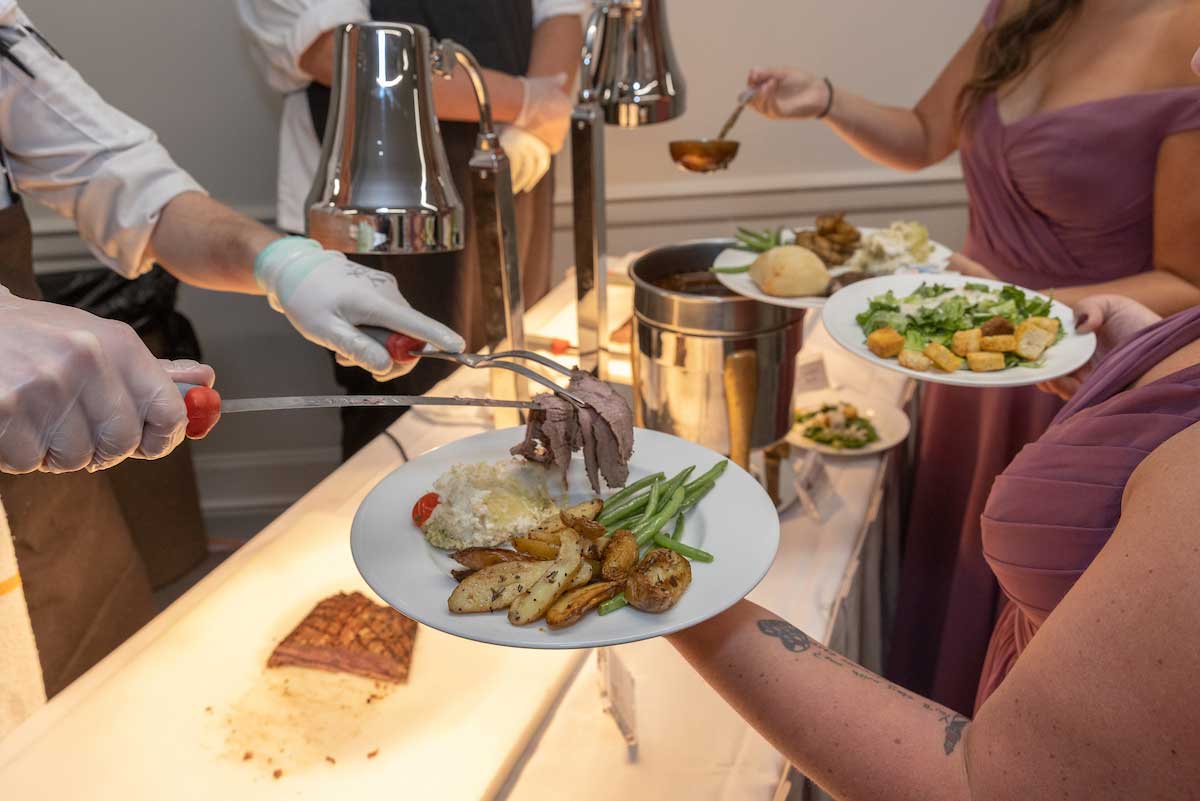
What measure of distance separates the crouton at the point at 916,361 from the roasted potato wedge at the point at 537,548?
704 mm

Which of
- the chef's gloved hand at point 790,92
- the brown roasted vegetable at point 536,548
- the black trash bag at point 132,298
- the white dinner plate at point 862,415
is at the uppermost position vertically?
the chef's gloved hand at point 790,92

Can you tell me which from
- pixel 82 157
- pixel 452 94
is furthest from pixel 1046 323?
pixel 82 157

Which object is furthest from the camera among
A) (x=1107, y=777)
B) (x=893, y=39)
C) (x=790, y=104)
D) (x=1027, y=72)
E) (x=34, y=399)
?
(x=893, y=39)

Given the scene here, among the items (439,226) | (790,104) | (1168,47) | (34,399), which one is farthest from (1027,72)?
(34,399)

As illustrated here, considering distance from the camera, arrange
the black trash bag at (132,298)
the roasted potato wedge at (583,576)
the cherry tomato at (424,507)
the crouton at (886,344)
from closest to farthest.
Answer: the roasted potato wedge at (583,576) → the cherry tomato at (424,507) → the crouton at (886,344) → the black trash bag at (132,298)

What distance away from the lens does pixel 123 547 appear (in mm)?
1683

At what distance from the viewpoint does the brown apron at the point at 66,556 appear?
55.6 inches

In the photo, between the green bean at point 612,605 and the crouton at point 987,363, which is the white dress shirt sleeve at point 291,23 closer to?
the crouton at point 987,363

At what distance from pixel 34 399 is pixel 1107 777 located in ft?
2.91

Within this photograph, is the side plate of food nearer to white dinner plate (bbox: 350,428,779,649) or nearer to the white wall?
white dinner plate (bbox: 350,428,779,649)

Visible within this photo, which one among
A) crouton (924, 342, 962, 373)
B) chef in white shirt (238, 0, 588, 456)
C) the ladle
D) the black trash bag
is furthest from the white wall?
crouton (924, 342, 962, 373)

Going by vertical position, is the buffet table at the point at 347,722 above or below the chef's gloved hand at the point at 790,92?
below

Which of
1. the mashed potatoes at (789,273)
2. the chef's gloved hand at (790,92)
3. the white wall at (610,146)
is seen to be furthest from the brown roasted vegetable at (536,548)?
the white wall at (610,146)

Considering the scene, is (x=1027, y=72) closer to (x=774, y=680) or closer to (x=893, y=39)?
(x=893, y=39)
